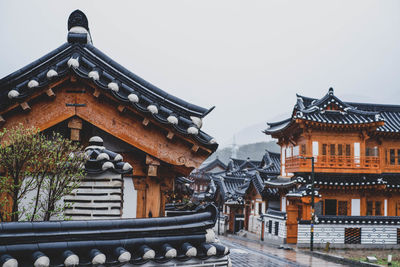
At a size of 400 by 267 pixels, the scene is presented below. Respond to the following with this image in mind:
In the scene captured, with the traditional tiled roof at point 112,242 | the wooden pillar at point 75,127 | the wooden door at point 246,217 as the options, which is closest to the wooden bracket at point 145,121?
the wooden pillar at point 75,127

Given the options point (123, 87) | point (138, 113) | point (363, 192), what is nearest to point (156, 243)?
point (138, 113)

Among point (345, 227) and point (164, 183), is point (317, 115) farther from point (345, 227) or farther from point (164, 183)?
point (164, 183)

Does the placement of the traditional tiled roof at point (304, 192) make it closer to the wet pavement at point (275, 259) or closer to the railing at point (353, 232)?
the railing at point (353, 232)

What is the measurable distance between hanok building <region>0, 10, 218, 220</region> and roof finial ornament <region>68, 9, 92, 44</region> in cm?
3

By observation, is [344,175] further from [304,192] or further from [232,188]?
[232,188]

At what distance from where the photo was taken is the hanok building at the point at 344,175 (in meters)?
28.6

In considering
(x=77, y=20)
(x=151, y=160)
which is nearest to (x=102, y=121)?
(x=151, y=160)

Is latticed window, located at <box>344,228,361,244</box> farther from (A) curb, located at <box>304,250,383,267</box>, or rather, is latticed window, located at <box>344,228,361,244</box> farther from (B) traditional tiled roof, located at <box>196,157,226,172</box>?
(B) traditional tiled roof, located at <box>196,157,226,172</box>

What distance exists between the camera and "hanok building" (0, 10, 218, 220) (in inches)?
294

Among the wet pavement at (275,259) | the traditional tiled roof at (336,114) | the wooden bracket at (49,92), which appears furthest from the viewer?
the traditional tiled roof at (336,114)

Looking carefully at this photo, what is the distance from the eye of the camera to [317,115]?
101 ft

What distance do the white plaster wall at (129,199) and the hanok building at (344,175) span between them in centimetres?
2242

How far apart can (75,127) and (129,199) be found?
6.57 ft

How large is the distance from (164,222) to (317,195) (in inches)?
984
